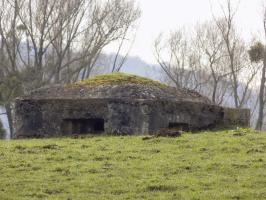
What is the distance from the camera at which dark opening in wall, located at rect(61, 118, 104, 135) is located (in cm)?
2134

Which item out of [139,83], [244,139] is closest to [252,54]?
[139,83]

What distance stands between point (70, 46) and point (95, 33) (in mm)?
2006

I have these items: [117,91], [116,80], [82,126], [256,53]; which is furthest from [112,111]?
[256,53]

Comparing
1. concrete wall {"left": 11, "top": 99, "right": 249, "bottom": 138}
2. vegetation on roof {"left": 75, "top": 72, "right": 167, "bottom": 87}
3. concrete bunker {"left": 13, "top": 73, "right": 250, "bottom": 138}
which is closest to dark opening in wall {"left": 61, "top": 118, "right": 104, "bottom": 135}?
concrete bunker {"left": 13, "top": 73, "right": 250, "bottom": 138}

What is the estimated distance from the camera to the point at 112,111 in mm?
20453

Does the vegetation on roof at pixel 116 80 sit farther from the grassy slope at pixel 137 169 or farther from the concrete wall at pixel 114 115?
the grassy slope at pixel 137 169

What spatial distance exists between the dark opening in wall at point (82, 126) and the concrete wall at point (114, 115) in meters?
0.26

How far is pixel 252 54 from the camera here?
1272 inches

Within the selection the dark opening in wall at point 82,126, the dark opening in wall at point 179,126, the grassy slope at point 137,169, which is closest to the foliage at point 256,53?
the dark opening in wall at point 179,126

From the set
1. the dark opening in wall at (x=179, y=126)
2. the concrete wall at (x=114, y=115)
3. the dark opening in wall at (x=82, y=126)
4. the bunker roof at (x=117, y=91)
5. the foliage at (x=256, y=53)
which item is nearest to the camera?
the concrete wall at (x=114, y=115)

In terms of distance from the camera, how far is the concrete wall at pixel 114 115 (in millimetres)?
20375

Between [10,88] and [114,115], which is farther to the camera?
Answer: [10,88]

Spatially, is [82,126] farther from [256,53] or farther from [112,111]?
[256,53]

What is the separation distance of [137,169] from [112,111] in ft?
26.3
